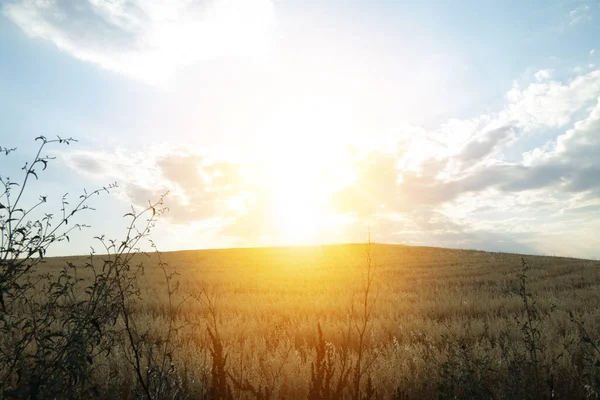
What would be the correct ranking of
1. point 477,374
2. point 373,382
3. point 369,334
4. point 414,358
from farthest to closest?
point 369,334 < point 414,358 < point 477,374 < point 373,382

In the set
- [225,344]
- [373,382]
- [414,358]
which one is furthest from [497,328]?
[225,344]

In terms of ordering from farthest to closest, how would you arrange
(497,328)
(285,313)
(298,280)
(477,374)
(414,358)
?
(298,280)
(285,313)
(497,328)
(414,358)
(477,374)

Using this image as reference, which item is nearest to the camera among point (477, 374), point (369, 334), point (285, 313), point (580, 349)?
point (477, 374)

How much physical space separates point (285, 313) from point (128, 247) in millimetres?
6188

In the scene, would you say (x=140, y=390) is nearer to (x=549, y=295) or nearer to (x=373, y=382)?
(x=373, y=382)

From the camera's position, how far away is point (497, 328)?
769 cm

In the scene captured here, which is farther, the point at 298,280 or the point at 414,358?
the point at 298,280

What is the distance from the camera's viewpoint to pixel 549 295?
42.1ft

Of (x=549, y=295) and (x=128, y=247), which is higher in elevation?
(x=128, y=247)

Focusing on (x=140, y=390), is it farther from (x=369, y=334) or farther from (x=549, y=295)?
(x=549, y=295)

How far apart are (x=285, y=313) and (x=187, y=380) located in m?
5.22

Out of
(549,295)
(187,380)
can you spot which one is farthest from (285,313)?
(549,295)

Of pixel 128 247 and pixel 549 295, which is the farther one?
pixel 549 295

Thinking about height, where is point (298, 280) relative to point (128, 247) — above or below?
below
